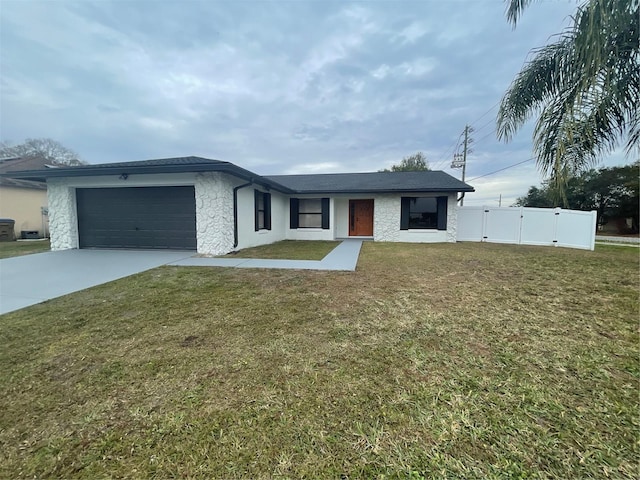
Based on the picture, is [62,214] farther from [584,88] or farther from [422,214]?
[422,214]

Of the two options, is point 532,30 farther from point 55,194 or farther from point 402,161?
point 402,161

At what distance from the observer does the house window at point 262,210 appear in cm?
1088

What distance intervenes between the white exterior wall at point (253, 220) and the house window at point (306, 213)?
42 cm

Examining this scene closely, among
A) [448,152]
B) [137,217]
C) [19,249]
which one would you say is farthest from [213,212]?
[448,152]

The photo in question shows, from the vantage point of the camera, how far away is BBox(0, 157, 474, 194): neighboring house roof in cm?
802

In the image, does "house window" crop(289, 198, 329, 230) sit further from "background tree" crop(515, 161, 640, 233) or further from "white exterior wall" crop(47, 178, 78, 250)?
"background tree" crop(515, 161, 640, 233)

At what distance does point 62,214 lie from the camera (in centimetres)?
952

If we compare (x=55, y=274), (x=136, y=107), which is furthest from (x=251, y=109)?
(x=55, y=274)

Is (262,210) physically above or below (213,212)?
above

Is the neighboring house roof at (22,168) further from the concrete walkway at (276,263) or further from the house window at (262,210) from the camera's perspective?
the concrete walkway at (276,263)

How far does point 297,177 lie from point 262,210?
6.32 meters

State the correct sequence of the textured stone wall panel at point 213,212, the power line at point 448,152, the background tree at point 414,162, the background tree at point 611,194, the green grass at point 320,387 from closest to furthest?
1. the green grass at point 320,387
2. the textured stone wall panel at point 213,212
3. the power line at point 448,152
4. the background tree at point 611,194
5. the background tree at point 414,162

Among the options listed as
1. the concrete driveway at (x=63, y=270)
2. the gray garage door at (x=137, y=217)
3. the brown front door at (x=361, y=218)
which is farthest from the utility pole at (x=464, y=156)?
the concrete driveway at (x=63, y=270)

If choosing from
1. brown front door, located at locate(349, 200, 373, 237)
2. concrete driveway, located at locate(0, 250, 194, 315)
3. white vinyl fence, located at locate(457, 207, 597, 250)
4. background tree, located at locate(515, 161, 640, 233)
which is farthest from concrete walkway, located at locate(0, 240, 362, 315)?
background tree, located at locate(515, 161, 640, 233)
